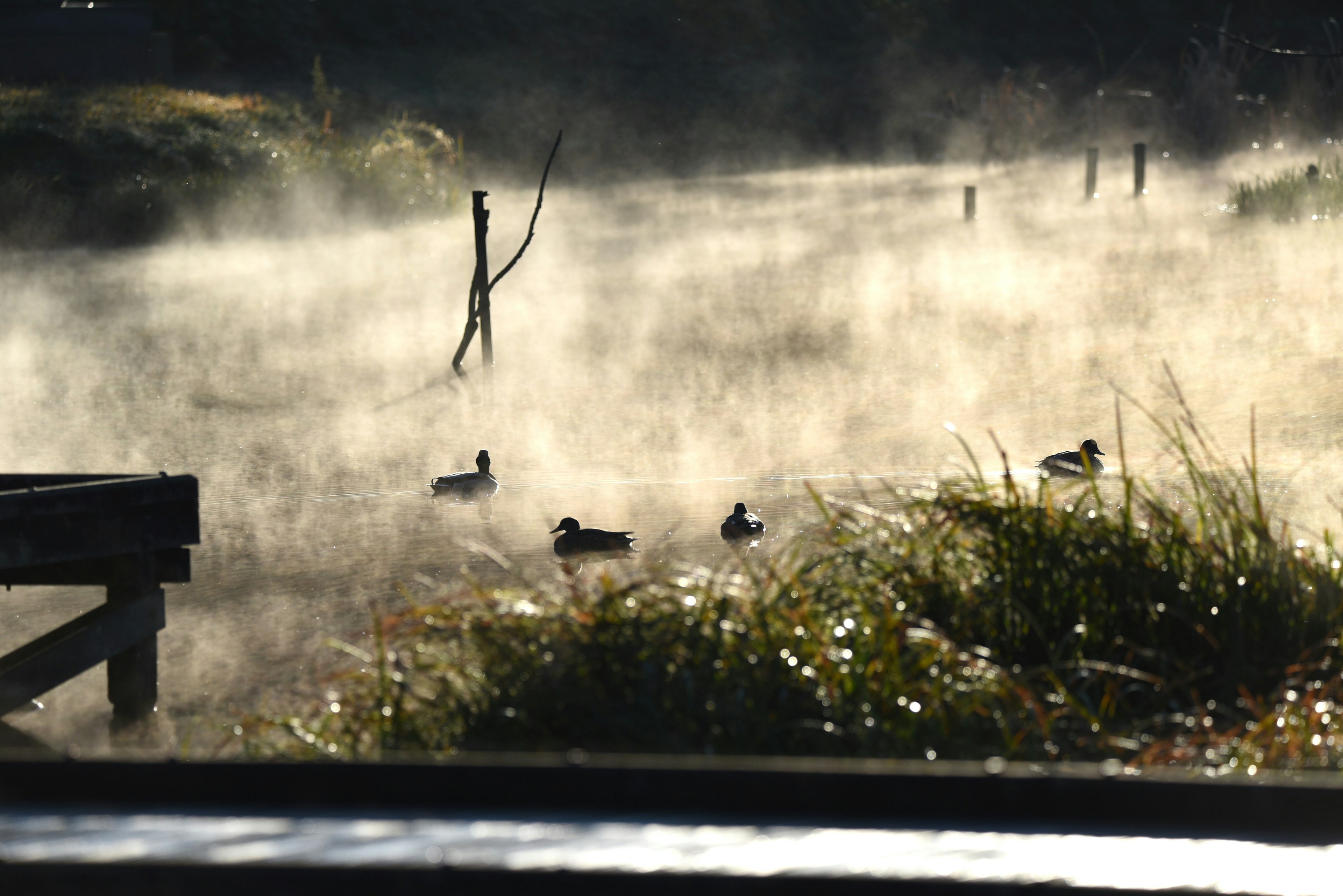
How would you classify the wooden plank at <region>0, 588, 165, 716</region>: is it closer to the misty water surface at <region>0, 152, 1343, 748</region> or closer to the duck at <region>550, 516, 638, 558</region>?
the misty water surface at <region>0, 152, 1343, 748</region>

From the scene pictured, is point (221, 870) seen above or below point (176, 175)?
below

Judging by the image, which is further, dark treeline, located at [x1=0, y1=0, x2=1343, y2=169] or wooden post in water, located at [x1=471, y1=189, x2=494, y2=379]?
dark treeline, located at [x1=0, y1=0, x2=1343, y2=169]

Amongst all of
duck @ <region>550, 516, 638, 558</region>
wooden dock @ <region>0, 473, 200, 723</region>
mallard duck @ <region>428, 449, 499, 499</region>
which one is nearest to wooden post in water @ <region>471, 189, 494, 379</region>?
mallard duck @ <region>428, 449, 499, 499</region>

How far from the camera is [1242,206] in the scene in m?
25.0

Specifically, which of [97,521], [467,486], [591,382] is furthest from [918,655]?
[591,382]

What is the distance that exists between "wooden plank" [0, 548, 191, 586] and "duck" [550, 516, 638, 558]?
2.23 metres

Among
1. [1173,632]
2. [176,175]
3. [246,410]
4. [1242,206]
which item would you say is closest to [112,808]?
[1173,632]

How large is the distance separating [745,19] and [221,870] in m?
67.8

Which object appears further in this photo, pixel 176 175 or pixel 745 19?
pixel 745 19

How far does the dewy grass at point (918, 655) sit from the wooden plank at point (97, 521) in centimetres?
149

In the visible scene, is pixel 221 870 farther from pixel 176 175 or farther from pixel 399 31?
pixel 399 31

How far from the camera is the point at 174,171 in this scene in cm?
3045

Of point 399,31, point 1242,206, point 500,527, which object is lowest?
point 500,527

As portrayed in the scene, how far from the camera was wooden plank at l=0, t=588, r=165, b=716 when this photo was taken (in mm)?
6426
